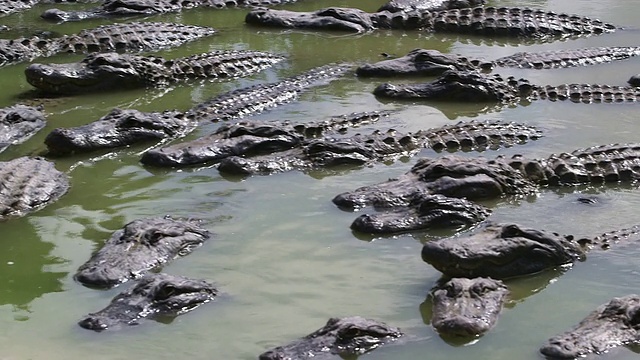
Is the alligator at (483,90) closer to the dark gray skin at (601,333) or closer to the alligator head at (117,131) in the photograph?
the alligator head at (117,131)

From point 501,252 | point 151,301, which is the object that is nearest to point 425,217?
point 501,252

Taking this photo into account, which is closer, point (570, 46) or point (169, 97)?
point (169, 97)

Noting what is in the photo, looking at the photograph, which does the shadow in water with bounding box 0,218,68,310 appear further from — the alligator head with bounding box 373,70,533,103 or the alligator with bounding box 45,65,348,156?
the alligator head with bounding box 373,70,533,103

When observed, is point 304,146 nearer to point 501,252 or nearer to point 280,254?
point 280,254

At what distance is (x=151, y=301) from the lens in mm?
6844

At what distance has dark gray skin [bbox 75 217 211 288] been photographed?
290 inches

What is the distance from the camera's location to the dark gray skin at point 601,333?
6.15 m

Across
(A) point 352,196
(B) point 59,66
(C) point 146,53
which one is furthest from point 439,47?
(A) point 352,196

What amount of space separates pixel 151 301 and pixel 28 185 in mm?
2722

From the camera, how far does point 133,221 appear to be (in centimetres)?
819

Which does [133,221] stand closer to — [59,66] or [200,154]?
[200,154]

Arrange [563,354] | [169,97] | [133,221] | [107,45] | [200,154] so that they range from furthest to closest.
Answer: [107,45] < [169,97] < [200,154] < [133,221] < [563,354]

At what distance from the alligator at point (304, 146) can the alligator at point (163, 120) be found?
62 cm

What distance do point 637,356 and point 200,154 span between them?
5010 millimetres
